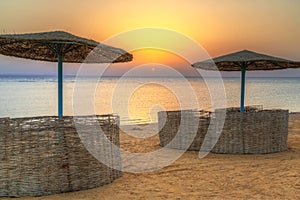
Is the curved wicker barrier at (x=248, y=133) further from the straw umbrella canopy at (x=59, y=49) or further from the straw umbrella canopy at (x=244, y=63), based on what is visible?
the straw umbrella canopy at (x=59, y=49)

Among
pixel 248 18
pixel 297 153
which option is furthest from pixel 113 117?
pixel 248 18

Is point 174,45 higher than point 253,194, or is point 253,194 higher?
point 174,45

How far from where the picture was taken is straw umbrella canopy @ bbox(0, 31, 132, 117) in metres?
5.25

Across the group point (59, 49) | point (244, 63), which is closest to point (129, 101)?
point (244, 63)

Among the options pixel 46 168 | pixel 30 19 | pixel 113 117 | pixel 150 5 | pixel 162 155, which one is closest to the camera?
pixel 46 168

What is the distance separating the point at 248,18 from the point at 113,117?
12.0m

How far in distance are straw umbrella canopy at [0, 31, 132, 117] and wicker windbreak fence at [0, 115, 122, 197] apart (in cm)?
86

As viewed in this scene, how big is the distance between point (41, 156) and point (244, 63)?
6169 millimetres

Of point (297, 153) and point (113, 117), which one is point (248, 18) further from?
point (113, 117)

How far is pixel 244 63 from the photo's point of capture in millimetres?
9547

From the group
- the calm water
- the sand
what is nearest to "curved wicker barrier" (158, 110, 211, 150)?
the sand

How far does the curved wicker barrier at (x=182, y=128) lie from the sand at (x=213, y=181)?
33.6 inches

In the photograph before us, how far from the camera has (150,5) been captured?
45.8 ft

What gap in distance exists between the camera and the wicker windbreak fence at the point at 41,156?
16.1 feet
